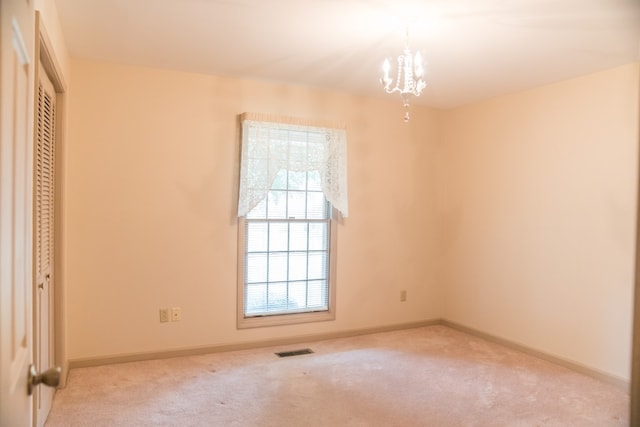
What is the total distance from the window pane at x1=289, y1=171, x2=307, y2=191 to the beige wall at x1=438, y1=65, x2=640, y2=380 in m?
1.66

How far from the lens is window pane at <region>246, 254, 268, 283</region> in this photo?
4012 mm

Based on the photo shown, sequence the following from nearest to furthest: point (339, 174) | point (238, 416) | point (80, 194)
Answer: point (238, 416) → point (80, 194) → point (339, 174)

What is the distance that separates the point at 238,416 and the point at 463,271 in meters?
2.93

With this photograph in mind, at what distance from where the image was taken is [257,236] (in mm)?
4039

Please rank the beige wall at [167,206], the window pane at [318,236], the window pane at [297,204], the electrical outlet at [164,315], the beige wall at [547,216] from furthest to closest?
the window pane at [318,236] → the window pane at [297,204] → the electrical outlet at [164,315] → the beige wall at [167,206] → the beige wall at [547,216]

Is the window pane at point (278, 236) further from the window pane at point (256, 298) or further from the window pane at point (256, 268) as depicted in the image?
the window pane at point (256, 298)

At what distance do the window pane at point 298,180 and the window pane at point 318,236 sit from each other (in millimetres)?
386

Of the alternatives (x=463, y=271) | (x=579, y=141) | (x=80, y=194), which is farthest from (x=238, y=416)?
(x=579, y=141)

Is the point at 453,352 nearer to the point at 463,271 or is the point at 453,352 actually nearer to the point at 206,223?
the point at 463,271

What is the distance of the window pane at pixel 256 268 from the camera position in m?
4.01

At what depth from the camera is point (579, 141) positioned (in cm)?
354

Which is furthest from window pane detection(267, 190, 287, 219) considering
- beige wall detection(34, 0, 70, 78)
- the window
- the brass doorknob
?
the brass doorknob

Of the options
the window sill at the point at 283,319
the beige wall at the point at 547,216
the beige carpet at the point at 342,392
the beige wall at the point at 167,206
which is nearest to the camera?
the beige carpet at the point at 342,392

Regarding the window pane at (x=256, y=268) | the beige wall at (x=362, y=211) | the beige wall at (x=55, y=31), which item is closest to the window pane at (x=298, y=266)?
the window pane at (x=256, y=268)
